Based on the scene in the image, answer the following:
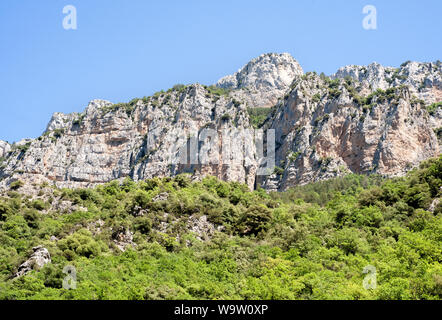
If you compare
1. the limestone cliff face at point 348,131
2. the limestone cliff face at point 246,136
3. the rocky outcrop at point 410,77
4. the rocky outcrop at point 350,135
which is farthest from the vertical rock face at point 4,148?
the rocky outcrop at point 410,77

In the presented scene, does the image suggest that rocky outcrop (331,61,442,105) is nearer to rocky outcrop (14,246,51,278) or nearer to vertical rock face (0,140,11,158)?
rocky outcrop (14,246,51,278)

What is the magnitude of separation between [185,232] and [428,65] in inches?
4739

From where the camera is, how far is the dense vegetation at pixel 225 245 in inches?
1339

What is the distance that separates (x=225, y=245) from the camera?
46094 mm

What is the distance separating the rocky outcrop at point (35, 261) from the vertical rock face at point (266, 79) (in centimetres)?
11627

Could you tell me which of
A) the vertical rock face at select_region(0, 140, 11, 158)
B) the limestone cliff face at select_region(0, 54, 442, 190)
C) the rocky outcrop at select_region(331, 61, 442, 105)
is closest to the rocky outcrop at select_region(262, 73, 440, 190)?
the limestone cliff face at select_region(0, 54, 442, 190)

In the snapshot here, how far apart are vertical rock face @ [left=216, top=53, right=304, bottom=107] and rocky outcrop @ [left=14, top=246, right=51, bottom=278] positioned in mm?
116268

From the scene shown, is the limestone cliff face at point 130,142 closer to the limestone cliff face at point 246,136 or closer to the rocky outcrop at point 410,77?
the limestone cliff face at point 246,136

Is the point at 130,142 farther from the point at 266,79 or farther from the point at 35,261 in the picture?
the point at 35,261

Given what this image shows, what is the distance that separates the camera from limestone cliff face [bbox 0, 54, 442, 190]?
3952 inches

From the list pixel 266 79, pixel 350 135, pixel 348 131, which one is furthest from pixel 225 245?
pixel 266 79

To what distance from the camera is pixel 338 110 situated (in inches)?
4277

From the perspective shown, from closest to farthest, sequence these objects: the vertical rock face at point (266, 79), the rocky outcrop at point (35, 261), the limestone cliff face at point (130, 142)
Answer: the rocky outcrop at point (35, 261) → the limestone cliff face at point (130, 142) → the vertical rock face at point (266, 79)
